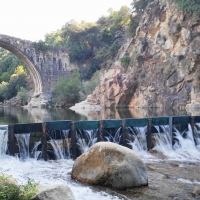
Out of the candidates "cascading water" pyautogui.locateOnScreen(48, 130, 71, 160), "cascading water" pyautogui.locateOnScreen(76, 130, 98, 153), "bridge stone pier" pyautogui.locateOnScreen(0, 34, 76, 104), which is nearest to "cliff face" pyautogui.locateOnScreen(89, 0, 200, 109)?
"bridge stone pier" pyautogui.locateOnScreen(0, 34, 76, 104)

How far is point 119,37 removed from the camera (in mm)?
51875

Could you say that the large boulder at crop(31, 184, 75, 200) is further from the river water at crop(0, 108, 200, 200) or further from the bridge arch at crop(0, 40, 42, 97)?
the bridge arch at crop(0, 40, 42, 97)

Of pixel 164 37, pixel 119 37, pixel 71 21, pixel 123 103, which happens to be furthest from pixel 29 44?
pixel 164 37

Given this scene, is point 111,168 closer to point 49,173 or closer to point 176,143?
point 49,173

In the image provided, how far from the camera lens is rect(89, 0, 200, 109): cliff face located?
29891 millimetres

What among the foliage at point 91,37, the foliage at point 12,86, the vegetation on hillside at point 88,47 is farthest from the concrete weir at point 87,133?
the foliage at point 12,86

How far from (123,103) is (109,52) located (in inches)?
506

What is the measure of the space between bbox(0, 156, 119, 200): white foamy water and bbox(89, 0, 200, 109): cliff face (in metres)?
20.9

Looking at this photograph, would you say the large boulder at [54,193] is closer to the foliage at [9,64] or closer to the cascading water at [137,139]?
the cascading water at [137,139]

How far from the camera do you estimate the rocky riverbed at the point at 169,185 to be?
6.23 metres

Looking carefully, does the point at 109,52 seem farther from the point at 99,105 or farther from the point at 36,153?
the point at 36,153

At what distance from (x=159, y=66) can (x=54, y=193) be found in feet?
100

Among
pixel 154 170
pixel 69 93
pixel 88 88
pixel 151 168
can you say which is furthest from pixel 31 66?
pixel 154 170

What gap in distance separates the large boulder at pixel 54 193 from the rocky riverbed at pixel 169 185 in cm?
154
